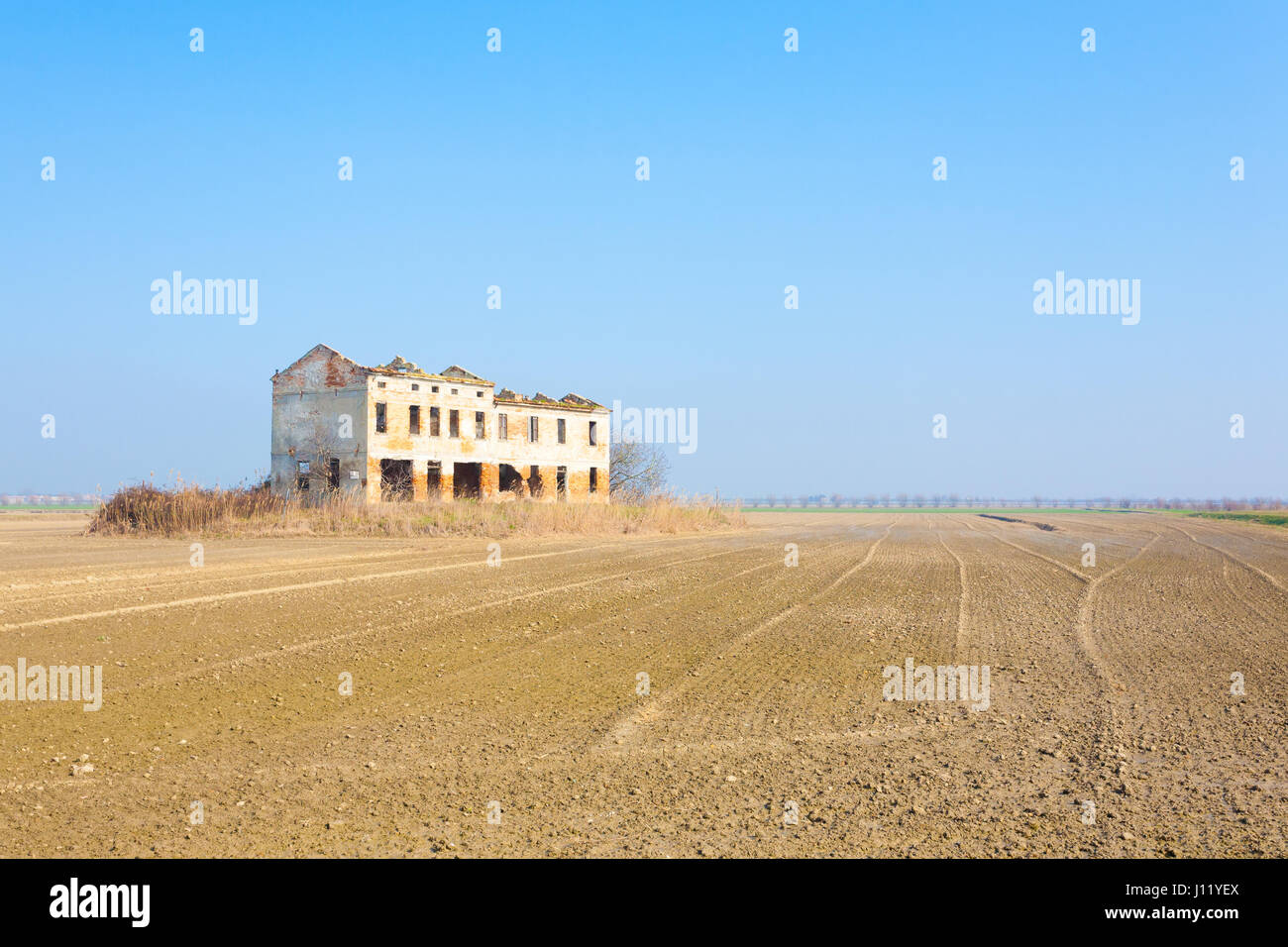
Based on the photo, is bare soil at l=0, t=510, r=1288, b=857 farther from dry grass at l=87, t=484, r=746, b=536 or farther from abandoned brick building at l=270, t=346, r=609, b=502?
abandoned brick building at l=270, t=346, r=609, b=502

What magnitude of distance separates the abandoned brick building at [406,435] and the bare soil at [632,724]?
32.1 m

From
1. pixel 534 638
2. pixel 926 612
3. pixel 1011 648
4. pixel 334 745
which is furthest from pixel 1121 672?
pixel 334 745

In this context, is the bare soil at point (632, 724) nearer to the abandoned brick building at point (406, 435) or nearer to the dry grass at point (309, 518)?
the dry grass at point (309, 518)

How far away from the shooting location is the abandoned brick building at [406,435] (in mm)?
47094

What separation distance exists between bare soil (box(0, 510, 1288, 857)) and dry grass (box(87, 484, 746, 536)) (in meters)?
15.5

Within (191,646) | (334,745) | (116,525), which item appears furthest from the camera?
(116,525)

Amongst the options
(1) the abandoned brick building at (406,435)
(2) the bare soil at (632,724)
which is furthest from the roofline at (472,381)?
(2) the bare soil at (632,724)

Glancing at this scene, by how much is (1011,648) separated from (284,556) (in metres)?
15.5

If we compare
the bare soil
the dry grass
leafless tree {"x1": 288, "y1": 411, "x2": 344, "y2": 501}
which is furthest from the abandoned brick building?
the bare soil

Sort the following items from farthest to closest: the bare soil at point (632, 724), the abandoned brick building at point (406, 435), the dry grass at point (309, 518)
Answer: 1. the abandoned brick building at point (406, 435)
2. the dry grass at point (309, 518)
3. the bare soil at point (632, 724)

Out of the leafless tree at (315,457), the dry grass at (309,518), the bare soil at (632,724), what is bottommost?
the bare soil at (632,724)
